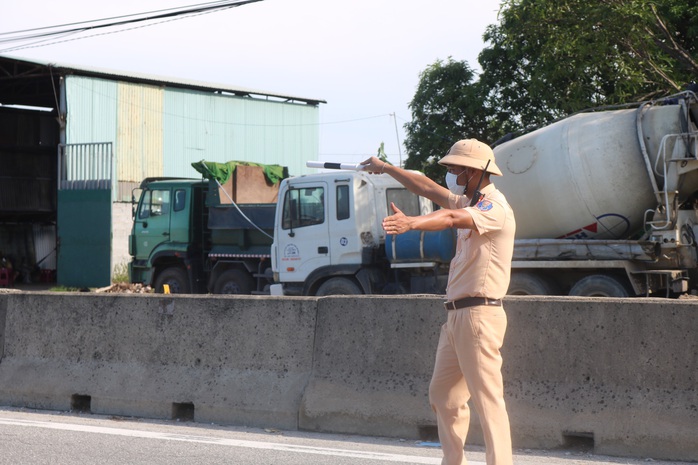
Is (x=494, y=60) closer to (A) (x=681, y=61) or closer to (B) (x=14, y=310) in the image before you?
(A) (x=681, y=61)

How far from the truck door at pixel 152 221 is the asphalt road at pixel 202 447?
1245cm

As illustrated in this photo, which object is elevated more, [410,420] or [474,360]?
[474,360]

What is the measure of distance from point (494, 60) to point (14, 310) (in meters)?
20.2

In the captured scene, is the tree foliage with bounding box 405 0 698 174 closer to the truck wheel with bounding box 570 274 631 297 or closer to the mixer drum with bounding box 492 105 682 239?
the mixer drum with bounding box 492 105 682 239

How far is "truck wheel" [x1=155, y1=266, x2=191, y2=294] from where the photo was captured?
1969 centimetres

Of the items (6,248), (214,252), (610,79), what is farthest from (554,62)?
(6,248)

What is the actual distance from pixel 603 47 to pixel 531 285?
A: 726 cm

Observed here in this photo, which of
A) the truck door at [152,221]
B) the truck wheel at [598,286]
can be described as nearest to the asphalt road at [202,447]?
the truck wheel at [598,286]

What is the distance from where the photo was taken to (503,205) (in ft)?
16.7

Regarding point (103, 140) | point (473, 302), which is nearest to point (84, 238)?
point (103, 140)

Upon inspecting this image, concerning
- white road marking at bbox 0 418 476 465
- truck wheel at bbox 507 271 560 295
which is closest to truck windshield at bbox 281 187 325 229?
truck wheel at bbox 507 271 560 295

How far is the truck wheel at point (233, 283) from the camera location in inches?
732

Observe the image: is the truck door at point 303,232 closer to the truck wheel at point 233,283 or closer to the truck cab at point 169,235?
the truck wheel at point 233,283

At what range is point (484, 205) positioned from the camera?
16.4 feet
